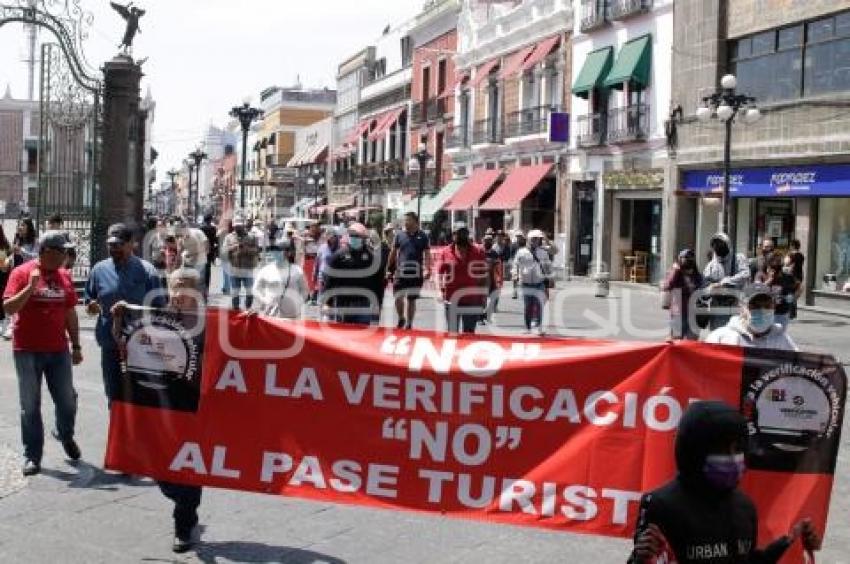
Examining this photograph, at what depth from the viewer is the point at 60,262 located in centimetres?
750

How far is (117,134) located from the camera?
20.6m

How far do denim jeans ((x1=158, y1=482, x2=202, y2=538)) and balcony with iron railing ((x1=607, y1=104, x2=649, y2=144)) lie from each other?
27.4m

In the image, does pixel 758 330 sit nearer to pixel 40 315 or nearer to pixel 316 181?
pixel 40 315

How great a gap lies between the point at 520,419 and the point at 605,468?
481 mm

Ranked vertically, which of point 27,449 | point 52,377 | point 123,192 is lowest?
point 27,449

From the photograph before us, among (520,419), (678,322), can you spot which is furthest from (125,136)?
(520,419)

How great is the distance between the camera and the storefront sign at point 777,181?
23.9m

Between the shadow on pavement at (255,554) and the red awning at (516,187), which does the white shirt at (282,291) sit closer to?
the shadow on pavement at (255,554)

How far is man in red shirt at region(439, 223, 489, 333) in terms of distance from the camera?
13672 mm

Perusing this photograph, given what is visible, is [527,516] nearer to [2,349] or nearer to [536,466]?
[536,466]

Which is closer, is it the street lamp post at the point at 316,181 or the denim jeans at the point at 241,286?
the denim jeans at the point at 241,286

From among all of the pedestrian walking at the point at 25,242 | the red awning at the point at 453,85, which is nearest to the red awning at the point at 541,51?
the red awning at the point at 453,85

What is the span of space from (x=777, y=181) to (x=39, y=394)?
71.4 feet

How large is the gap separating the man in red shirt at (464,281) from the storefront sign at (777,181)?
12.9 meters
